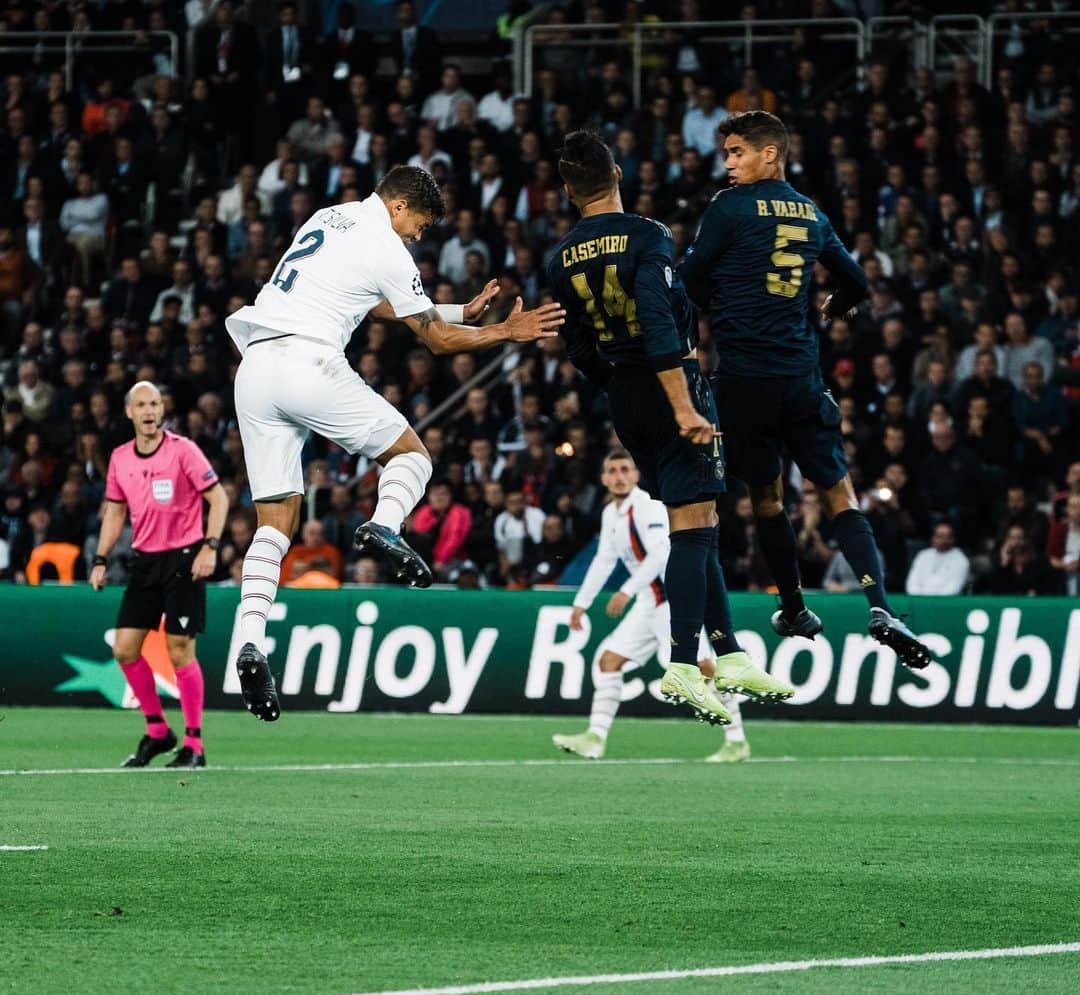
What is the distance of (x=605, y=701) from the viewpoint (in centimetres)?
1581

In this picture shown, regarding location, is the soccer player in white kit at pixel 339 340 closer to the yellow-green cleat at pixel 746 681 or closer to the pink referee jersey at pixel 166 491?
the yellow-green cleat at pixel 746 681

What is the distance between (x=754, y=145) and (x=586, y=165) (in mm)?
772

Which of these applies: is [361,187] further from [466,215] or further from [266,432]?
[266,432]

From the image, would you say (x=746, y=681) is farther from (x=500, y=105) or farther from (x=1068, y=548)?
(x=500, y=105)

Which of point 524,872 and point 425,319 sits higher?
point 425,319

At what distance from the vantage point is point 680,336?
9.35 metres

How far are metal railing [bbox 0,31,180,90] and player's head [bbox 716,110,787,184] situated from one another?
19398 millimetres

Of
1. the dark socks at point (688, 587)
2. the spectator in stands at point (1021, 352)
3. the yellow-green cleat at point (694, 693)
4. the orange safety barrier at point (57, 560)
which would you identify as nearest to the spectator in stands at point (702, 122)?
the spectator in stands at point (1021, 352)

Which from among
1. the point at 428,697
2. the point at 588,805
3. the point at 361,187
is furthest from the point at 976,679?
the point at 361,187

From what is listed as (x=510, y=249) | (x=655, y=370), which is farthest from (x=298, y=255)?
(x=510, y=249)

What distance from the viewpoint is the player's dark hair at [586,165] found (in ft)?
30.5

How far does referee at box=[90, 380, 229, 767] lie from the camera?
14.3 meters

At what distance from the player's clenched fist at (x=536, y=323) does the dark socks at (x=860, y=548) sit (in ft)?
6.03

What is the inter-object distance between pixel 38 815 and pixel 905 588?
10830 millimetres
